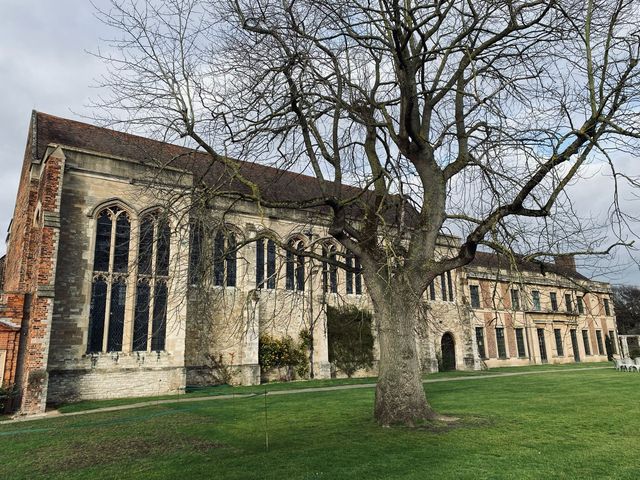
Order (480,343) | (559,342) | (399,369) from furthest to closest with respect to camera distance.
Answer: (559,342) < (480,343) < (399,369)

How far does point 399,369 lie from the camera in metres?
8.41

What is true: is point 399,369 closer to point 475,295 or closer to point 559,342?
point 475,295

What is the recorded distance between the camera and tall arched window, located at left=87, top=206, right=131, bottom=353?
1591 centimetres

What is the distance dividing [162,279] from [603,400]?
15183mm

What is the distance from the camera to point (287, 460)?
6.30m

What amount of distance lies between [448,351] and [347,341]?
9.43 m

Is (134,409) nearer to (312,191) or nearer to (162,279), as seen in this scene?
(162,279)

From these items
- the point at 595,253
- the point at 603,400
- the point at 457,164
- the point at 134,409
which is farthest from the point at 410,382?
the point at 134,409

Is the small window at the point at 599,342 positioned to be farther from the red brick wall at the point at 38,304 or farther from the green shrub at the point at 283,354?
the red brick wall at the point at 38,304

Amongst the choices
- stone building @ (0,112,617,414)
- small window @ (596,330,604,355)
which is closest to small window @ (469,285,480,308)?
stone building @ (0,112,617,414)

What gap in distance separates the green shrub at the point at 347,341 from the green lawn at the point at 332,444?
35.3ft

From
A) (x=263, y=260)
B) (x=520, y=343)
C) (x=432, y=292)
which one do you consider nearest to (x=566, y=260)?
(x=263, y=260)

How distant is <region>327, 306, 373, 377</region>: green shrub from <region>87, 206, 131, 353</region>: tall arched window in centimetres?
1044

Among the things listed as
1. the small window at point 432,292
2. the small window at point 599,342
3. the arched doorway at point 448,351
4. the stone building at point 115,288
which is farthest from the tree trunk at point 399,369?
the small window at point 599,342
